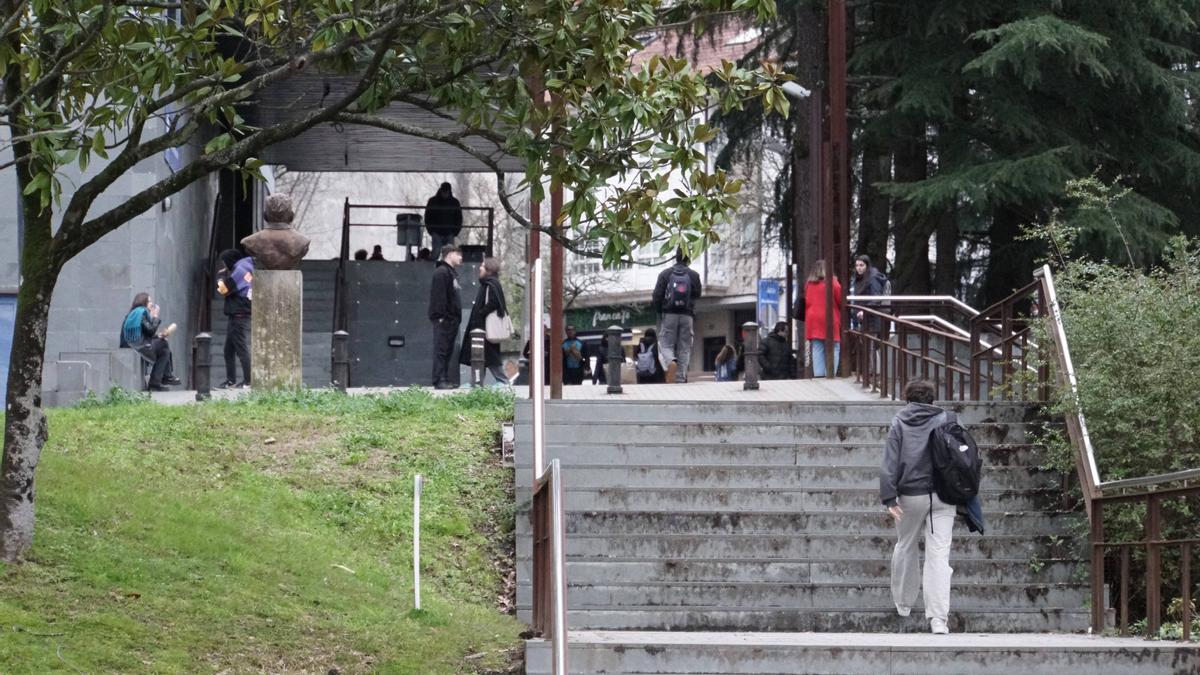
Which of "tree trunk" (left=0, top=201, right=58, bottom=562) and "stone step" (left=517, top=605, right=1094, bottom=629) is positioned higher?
"tree trunk" (left=0, top=201, right=58, bottom=562)

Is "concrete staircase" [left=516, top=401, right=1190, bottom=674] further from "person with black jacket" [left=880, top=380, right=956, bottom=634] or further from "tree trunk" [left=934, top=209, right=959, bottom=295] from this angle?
"tree trunk" [left=934, top=209, right=959, bottom=295]

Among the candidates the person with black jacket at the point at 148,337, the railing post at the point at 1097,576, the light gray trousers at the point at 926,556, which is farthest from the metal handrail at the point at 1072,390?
the person with black jacket at the point at 148,337

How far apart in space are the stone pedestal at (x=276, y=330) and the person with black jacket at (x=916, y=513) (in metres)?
8.75

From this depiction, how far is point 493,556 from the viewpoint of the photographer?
44.0 ft

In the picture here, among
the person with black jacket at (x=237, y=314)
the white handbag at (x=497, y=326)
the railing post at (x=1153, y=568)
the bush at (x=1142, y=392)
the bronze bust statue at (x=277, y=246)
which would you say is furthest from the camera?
the person with black jacket at (x=237, y=314)

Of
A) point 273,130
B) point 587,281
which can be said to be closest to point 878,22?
point 273,130

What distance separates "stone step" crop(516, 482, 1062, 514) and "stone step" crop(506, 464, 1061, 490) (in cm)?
24

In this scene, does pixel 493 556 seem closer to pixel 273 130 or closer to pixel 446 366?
pixel 273 130

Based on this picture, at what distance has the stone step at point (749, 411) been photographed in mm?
14758

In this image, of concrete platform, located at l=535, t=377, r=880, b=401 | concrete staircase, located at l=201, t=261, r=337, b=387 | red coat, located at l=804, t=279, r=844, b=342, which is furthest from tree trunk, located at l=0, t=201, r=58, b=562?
concrete staircase, located at l=201, t=261, r=337, b=387

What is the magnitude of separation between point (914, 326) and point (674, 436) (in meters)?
2.93

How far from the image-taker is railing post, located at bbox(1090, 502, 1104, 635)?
11539 mm

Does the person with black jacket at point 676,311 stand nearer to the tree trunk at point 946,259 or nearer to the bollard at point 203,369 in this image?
the bollard at point 203,369

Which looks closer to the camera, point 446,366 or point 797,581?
point 797,581
